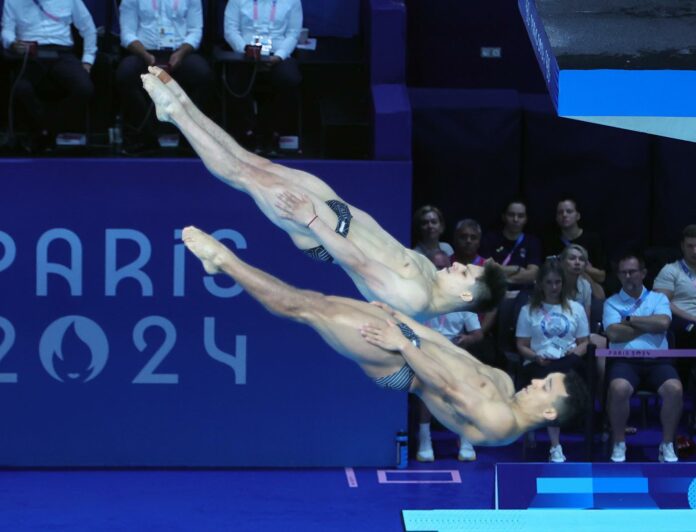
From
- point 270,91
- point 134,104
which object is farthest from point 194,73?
point 270,91

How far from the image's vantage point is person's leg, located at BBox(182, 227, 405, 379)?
22.9 feet

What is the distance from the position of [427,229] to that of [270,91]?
1.54 meters

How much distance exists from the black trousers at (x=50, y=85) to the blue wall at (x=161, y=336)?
419 mm

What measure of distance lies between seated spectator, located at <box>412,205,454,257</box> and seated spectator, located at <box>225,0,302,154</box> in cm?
118

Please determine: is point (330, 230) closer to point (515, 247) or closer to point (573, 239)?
point (515, 247)

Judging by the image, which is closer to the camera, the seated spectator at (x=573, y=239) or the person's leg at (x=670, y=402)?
the person's leg at (x=670, y=402)

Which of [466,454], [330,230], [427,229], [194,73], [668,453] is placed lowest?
[466,454]

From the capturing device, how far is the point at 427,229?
10.3m

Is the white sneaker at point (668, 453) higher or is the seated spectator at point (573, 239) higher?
the seated spectator at point (573, 239)

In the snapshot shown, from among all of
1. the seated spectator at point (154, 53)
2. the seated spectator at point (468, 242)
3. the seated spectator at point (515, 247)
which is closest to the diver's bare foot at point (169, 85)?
the seated spectator at point (154, 53)

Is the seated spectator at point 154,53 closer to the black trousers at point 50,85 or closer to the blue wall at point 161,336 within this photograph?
the black trousers at point 50,85

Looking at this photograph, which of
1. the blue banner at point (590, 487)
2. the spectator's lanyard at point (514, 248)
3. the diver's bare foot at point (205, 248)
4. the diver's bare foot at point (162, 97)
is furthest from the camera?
the spectator's lanyard at point (514, 248)

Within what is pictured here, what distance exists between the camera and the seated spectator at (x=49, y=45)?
391 inches

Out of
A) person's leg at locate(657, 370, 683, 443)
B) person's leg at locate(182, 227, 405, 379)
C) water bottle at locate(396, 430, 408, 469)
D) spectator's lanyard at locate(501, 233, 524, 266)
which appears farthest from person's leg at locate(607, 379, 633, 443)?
person's leg at locate(182, 227, 405, 379)
